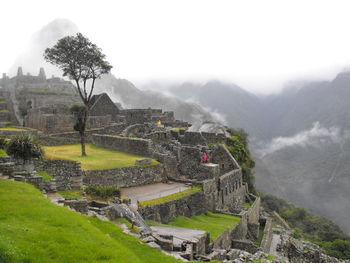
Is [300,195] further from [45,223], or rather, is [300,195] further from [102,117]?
[45,223]

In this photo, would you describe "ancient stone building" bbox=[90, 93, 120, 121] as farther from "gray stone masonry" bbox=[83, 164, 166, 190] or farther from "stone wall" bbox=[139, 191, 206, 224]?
"stone wall" bbox=[139, 191, 206, 224]

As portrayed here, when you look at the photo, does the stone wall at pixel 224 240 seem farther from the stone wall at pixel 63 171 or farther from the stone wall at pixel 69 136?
the stone wall at pixel 69 136

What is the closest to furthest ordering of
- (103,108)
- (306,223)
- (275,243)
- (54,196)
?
1. (54,196)
2. (275,243)
3. (103,108)
4. (306,223)

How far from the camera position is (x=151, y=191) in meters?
22.4

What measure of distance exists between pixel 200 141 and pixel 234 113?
5138cm

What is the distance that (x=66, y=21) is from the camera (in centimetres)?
15438

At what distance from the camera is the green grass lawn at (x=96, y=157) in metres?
22.6

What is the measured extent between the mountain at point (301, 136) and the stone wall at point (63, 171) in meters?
49.1

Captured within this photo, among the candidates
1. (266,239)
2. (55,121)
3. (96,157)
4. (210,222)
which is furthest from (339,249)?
(55,121)

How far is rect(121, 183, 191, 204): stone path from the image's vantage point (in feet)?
67.7

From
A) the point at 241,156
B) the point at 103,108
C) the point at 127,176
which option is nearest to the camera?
the point at 127,176

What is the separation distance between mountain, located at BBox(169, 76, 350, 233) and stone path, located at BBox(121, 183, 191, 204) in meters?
40.1

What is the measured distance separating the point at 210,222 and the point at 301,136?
204ft

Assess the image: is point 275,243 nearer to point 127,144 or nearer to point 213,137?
point 213,137
